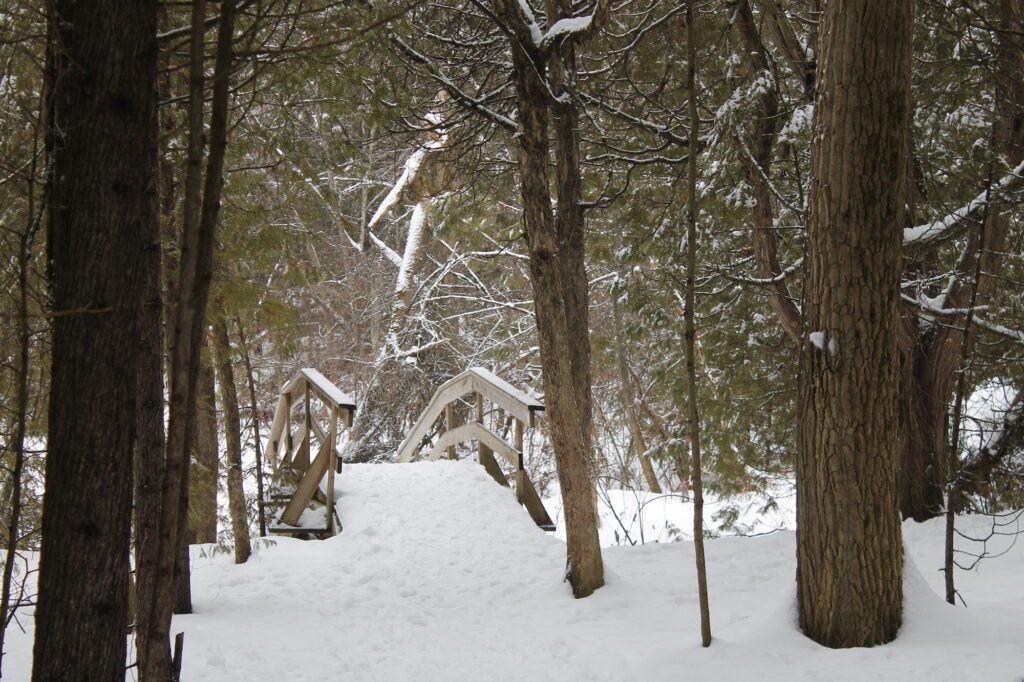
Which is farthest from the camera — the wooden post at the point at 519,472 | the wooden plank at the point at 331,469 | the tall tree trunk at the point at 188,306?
the wooden post at the point at 519,472

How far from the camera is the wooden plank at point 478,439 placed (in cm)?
779

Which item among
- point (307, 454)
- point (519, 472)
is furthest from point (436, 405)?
point (519, 472)

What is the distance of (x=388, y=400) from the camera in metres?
15.0

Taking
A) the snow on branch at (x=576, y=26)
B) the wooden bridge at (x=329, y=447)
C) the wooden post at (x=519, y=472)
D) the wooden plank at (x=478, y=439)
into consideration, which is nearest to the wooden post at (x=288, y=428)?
the wooden bridge at (x=329, y=447)

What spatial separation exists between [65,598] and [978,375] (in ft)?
23.7

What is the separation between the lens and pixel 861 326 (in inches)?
148

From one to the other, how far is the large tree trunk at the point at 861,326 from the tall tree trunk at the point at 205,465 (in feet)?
10.4

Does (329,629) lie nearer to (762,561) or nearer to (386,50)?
(762,561)

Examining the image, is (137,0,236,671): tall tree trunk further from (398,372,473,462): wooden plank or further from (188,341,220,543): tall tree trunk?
(398,372,473,462): wooden plank

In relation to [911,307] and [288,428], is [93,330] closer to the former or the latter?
[911,307]

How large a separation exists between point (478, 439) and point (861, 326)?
17.4ft

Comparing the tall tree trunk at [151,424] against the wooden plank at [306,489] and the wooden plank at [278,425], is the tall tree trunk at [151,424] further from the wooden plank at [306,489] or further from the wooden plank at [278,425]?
the wooden plank at [278,425]

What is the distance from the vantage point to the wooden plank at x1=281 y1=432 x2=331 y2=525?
7.32 m

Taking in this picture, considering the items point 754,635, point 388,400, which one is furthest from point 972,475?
point 388,400
